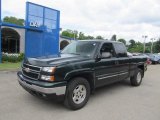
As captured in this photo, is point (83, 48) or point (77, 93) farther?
point (83, 48)

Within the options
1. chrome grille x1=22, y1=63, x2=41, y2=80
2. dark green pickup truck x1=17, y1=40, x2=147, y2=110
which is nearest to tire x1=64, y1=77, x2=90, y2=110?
dark green pickup truck x1=17, y1=40, x2=147, y2=110

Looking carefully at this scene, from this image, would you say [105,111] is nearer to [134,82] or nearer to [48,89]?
[48,89]

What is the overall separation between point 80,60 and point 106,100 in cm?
167

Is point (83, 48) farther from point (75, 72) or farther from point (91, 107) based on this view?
point (91, 107)

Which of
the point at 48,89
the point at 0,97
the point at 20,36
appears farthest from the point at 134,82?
the point at 20,36

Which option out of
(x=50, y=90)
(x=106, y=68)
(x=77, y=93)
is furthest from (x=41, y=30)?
(x=50, y=90)

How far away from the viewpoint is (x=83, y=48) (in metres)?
5.90

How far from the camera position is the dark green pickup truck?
4.38 meters

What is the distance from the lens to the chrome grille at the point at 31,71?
4.55 meters

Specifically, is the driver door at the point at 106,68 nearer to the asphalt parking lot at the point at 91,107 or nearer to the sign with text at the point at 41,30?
the asphalt parking lot at the point at 91,107

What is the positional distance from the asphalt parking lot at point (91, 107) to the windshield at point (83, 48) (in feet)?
4.83

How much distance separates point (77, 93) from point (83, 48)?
5.24ft

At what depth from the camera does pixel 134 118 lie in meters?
4.44

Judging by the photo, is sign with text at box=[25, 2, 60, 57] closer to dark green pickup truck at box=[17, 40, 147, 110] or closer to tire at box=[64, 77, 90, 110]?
dark green pickup truck at box=[17, 40, 147, 110]
